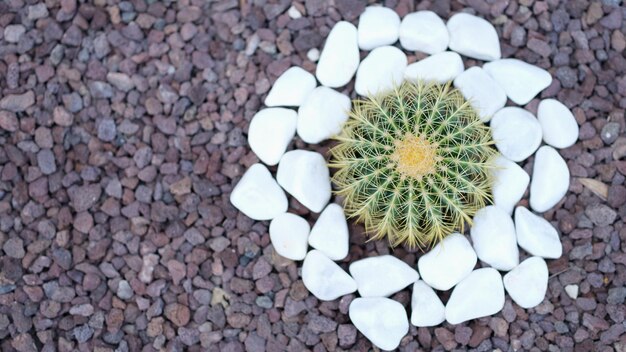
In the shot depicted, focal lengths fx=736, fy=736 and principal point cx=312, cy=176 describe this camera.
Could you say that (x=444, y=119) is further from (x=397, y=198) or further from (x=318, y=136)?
(x=318, y=136)

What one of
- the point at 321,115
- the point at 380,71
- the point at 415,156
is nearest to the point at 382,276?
the point at 415,156

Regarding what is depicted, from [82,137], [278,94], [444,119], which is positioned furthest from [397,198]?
[82,137]

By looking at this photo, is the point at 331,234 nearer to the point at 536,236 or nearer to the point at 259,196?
the point at 259,196

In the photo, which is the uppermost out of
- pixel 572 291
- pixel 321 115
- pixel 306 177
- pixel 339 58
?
pixel 339 58

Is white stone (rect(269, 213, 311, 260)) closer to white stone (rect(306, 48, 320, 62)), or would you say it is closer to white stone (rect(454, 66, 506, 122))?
white stone (rect(306, 48, 320, 62))

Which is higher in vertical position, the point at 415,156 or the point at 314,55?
the point at 415,156
